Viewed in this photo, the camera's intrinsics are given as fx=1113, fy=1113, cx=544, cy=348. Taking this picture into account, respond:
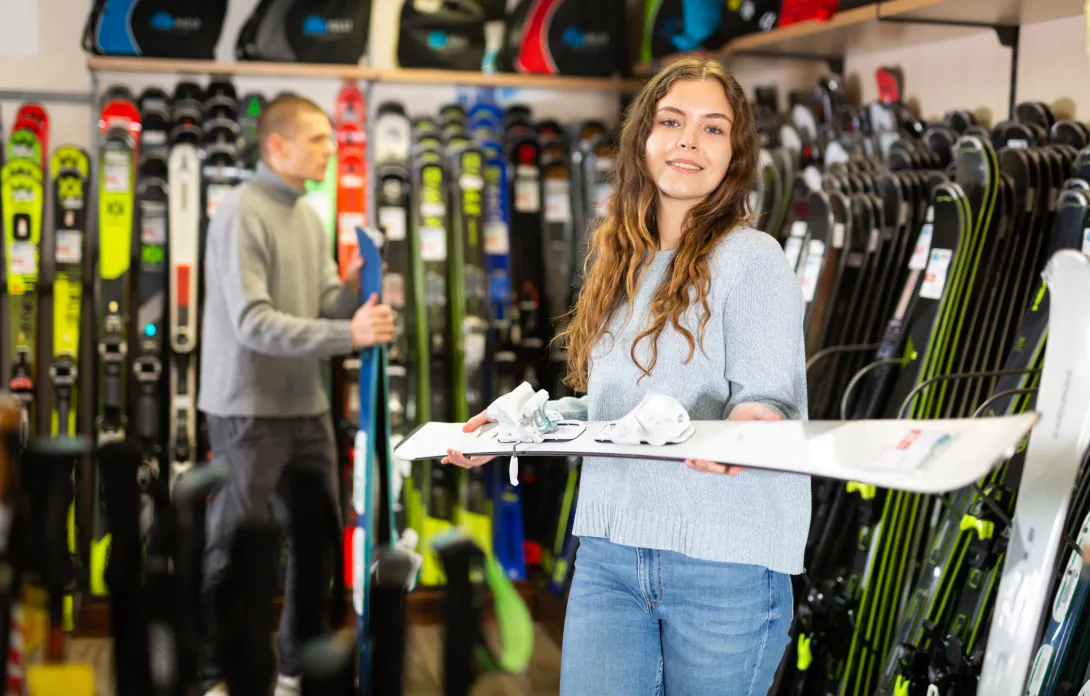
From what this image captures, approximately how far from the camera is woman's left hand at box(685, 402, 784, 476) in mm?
1376

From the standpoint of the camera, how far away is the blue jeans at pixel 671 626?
147 cm

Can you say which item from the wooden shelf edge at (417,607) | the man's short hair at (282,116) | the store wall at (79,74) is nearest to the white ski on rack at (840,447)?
the man's short hair at (282,116)

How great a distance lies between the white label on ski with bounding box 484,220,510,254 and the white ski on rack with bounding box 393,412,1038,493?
2.45m

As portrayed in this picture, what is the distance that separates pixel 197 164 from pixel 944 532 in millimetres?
2722

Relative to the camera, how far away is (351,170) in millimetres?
3990

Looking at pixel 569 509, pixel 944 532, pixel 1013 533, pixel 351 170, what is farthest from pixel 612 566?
pixel 351 170

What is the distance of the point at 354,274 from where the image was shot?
302 centimetres

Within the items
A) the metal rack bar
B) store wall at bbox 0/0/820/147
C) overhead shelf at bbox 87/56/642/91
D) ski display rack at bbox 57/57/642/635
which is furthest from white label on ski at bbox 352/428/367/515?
the metal rack bar

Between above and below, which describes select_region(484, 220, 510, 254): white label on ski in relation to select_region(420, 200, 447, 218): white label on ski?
below

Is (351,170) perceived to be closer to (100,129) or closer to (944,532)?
(100,129)

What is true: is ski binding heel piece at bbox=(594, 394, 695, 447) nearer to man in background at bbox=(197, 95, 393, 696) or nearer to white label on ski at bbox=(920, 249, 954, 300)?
white label on ski at bbox=(920, 249, 954, 300)

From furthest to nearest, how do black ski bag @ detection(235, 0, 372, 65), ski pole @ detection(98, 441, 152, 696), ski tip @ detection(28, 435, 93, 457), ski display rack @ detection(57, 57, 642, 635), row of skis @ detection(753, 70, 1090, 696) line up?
black ski bag @ detection(235, 0, 372, 65), ski display rack @ detection(57, 57, 642, 635), row of skis @ detection(753, 70, 1090, 696), ski tip @ detection(28, 435, 93, 457), ski pole @ detection(98, 441, 152, 696)

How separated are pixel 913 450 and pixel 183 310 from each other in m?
2.96

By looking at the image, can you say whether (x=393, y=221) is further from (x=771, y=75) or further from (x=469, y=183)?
(x=771, y=75)
